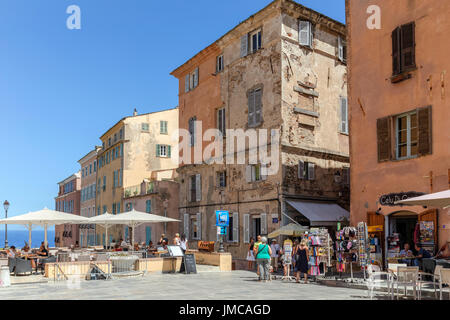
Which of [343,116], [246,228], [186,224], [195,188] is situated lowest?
[186,224]

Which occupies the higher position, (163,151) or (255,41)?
(255,41)

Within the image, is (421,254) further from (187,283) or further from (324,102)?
(324,102)

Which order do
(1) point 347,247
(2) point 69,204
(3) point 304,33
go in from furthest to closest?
(2) point 69,204 → (3) point 304,33 → (1) point 347,247

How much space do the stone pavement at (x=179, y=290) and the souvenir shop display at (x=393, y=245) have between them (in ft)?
11.1

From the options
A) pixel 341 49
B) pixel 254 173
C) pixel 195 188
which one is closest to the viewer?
pixel 254 173

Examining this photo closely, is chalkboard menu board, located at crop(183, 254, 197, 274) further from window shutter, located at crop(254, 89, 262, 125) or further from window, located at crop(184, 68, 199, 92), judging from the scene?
window, located at crop(184, 68, 199, 92)

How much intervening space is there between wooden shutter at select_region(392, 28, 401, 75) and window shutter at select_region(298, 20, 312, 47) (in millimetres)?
8076

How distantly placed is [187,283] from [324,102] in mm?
14089

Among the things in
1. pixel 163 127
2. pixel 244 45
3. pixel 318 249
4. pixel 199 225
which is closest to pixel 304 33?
pixel 244 45

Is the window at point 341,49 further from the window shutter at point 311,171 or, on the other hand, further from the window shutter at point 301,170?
the window shutter at point 301,170

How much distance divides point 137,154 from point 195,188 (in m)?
12.6

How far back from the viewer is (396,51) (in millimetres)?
17359

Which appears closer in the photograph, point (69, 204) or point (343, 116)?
point (343, 116)

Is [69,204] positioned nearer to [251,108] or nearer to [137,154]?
[137,154]
